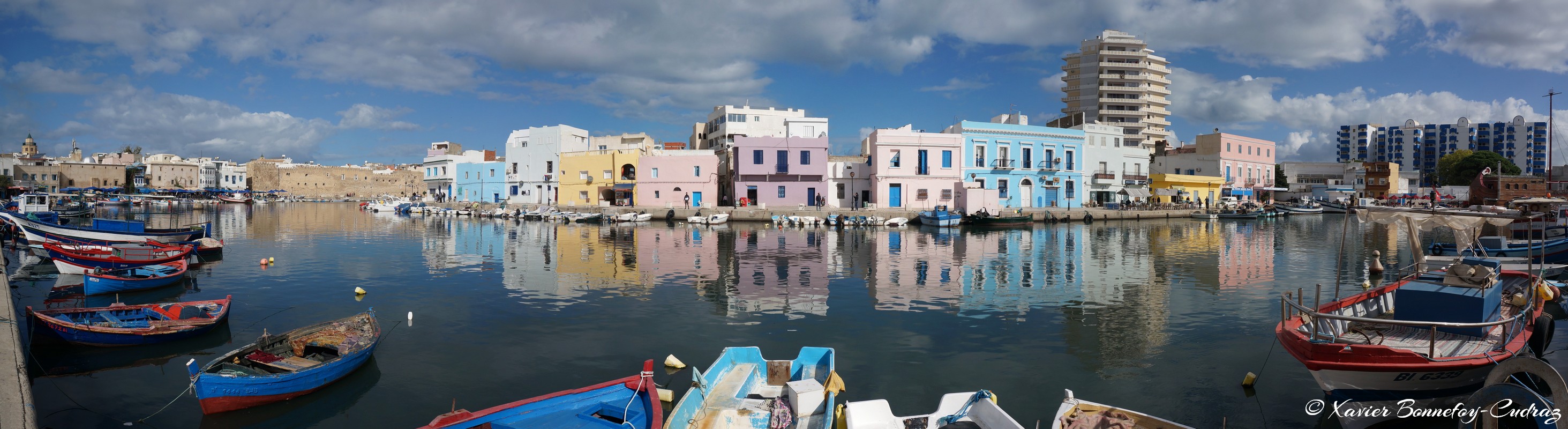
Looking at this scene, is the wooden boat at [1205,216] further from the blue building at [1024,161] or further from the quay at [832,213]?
the blue building at [1024,161]

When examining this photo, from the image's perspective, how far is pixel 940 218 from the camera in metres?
40.4

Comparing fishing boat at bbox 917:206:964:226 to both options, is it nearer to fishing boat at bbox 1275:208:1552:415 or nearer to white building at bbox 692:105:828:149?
white building at bbox 692:105:828:149

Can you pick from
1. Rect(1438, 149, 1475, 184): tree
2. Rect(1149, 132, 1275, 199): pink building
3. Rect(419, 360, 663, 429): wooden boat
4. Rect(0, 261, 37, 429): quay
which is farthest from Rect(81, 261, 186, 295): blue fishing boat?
Rect(1438, 149, 1475, 184): tree

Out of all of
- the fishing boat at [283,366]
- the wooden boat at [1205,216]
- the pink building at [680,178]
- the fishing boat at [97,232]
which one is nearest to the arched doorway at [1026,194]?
the wooden boat at [1205,216]

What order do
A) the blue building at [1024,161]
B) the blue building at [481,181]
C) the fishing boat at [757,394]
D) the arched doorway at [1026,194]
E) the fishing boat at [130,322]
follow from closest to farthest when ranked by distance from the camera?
the fishing boat at [757,394]
the fishing boat at [130,322]
the blue building at [1024,161]
the arched doorway at [1026,194]
the blue building at [481,181]

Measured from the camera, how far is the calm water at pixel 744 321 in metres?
8.87

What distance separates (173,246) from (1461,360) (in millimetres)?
26612

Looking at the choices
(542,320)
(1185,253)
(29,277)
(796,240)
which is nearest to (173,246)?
(29,277)

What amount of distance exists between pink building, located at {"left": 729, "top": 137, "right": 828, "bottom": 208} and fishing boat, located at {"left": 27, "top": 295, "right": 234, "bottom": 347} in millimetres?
36595

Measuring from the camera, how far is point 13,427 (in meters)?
6.04

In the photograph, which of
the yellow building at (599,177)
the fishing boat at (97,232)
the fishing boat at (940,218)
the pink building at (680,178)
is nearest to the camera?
the fishing boat at (97,232)

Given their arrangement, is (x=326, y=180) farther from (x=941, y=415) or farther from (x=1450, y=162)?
(x=1450, y=162)

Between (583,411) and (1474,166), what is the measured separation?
4027 inches

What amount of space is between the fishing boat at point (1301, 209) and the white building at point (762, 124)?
123 ft
